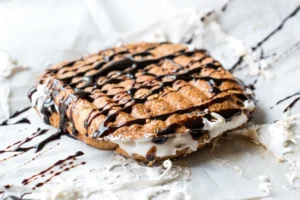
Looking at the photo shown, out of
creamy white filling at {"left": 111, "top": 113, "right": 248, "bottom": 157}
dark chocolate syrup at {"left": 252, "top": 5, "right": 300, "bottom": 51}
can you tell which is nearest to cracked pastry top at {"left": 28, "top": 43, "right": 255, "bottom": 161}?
creamy white filling at {"left": 111, "top": 113, "right": 248, "bottom": 157}

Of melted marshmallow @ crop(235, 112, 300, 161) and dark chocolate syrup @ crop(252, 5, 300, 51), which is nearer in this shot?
melted marshmallow @ crop(235, 112, 300, 161)

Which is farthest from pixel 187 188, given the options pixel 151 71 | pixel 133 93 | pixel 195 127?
pixel 151 71

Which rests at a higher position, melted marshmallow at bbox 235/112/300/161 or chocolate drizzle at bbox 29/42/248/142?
chocolate drizzle at bbox 29/42/248/142

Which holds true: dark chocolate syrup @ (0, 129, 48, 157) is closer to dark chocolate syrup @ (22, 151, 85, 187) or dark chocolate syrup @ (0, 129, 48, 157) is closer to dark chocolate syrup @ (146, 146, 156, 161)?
dark chocolate syrup @ (22, 151, 85, 187)

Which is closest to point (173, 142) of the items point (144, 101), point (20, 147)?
point (144, 101)

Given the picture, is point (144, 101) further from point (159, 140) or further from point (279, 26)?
point (279, 26)

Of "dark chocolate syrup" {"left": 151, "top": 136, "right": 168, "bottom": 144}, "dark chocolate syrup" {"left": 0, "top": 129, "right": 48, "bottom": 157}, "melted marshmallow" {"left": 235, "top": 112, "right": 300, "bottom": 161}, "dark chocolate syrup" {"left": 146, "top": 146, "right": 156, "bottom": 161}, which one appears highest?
"dark chocolate syrup" {"left": 0, "top": 129, "right": 48, "bottom": 157}

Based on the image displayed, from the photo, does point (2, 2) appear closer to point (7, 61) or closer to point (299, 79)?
point (7, 61)

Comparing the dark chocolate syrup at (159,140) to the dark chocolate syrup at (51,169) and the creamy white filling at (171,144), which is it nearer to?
the creamy white filling at (171,144)
